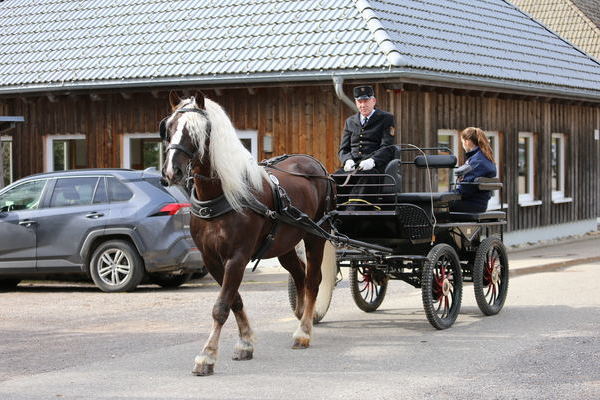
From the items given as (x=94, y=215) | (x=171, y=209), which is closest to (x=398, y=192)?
(x=171, y=209)

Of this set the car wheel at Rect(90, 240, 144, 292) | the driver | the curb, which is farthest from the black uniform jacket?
the curb

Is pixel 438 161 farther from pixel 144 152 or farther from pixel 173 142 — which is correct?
pixel 144 152

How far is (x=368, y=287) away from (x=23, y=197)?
561 cm

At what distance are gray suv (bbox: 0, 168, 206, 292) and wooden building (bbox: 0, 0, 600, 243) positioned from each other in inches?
178

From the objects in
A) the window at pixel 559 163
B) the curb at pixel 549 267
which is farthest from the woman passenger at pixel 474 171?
the window at pixel 559 163

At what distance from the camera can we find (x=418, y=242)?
35.9ft

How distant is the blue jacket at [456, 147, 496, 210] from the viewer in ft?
39.3

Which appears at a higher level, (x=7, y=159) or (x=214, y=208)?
(x=7, y=159)

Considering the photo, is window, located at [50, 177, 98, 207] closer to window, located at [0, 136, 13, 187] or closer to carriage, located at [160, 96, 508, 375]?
carriage, located at [160, 96, 508, 375]

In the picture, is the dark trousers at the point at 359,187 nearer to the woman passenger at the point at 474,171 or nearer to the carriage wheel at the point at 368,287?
the carriage wheel at the point at 368,287

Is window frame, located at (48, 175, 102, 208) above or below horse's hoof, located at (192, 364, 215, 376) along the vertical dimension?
above

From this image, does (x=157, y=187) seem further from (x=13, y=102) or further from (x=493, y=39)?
(x=493, y=39)

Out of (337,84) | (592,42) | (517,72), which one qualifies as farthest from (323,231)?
(592,42)

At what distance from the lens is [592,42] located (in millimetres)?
35062
